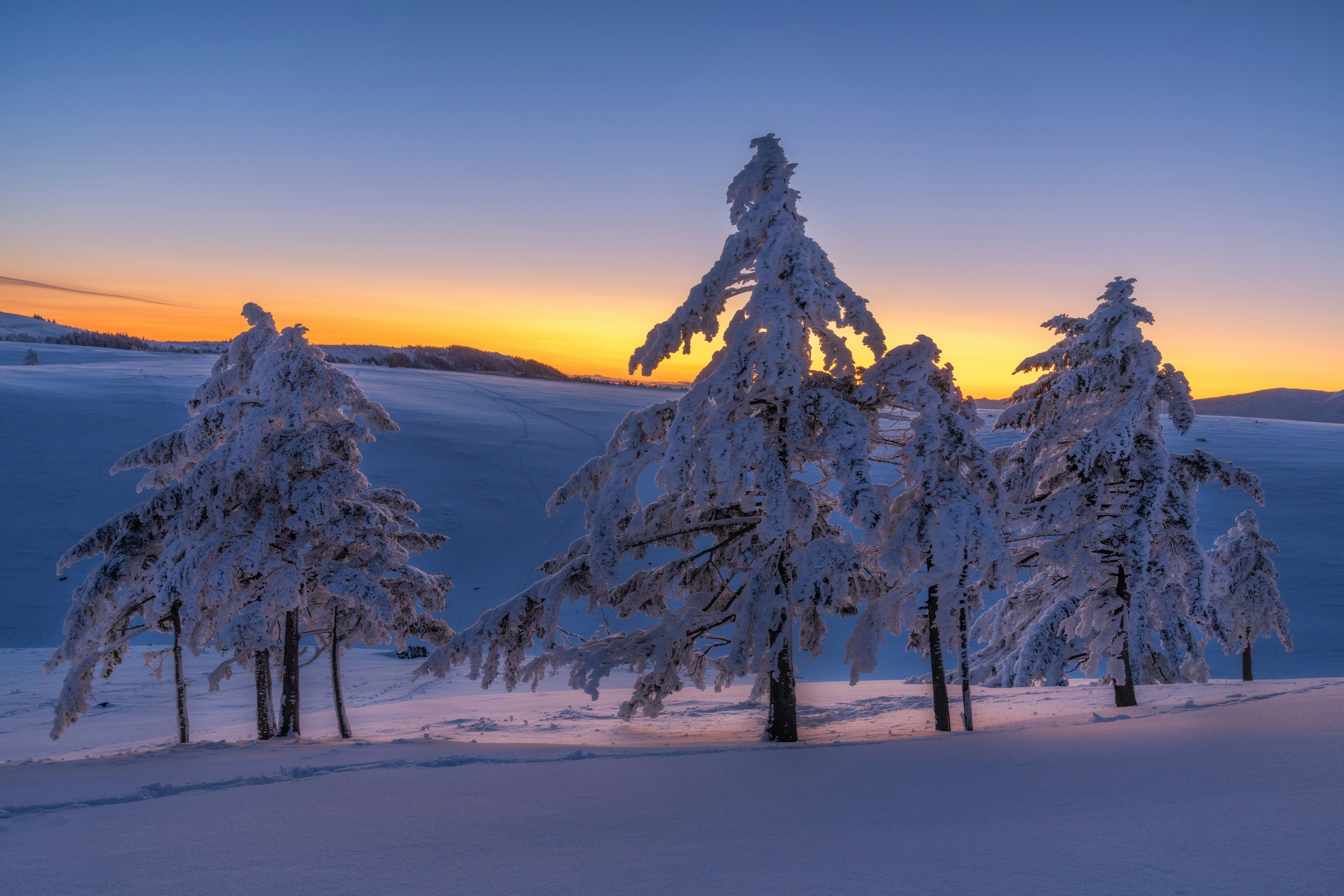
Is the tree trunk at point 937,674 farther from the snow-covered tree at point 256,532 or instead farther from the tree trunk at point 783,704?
the snow-covered tree at point 256,532

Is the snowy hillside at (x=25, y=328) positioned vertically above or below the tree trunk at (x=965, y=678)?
above

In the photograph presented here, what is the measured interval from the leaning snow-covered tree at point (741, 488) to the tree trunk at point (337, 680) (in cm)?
496

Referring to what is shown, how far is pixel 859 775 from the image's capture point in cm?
852

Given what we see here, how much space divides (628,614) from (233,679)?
25.6 m

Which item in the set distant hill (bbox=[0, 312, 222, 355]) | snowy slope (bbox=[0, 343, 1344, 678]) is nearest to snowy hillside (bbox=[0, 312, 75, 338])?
distant hill (bbox=[0, 312, 222, 355])

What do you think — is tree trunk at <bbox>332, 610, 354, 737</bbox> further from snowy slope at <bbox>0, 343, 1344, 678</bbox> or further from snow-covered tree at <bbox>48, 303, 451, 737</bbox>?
snowy slope at <bbox>0, 343, 1344, 678</bbox>

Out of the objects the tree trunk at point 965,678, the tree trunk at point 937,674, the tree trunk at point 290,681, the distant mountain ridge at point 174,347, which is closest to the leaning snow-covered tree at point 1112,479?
the tree trunk at point 965,678

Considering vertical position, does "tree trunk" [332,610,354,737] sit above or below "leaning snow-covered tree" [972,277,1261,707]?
below

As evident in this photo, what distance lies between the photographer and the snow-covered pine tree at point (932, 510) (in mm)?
11617

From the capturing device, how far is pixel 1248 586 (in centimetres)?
2534

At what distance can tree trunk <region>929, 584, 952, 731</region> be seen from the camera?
13680 millimetres

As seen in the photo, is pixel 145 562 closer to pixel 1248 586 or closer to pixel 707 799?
pixel 707 799

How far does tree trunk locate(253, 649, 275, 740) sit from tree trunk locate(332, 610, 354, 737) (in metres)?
1.32

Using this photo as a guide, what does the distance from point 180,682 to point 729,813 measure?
14.5m
